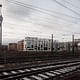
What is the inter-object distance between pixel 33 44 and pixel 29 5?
105 metres

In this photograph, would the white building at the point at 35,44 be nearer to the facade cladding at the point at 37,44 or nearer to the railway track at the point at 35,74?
the facade cladding at the point at 37,44

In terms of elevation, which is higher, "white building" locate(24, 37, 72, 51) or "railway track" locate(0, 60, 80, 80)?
"white building" locate(24, 37, 72, 51)

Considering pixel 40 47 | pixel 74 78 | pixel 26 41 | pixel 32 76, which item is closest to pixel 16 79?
pixel 32 76

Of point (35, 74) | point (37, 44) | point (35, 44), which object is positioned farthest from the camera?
point (37, 44)

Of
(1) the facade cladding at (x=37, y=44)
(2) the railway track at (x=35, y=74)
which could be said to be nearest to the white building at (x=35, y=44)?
(1) the facade cladding at (x=37, y=44)

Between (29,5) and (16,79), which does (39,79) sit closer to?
(16,79)

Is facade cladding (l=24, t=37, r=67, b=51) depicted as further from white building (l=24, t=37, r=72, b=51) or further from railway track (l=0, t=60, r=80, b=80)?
railway track (l=0, t=60, r=80, b=80)

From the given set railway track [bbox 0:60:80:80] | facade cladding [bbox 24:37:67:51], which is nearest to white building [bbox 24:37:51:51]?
facade cladding [bbox 24:37:67:51]

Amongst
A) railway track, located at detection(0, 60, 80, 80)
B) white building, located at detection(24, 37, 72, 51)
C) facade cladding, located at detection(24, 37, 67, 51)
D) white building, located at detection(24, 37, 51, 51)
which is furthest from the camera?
white building, located at detection(24, 37, 51, 51)

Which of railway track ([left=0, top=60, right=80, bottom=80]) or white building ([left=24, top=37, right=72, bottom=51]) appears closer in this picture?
railway track ([left=0, top=60, right=80, bottom=80])

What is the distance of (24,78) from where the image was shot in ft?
26.5

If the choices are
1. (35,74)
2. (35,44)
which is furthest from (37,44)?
(35,74)

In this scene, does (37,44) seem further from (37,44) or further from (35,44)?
(35,44)

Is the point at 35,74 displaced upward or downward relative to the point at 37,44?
downward
